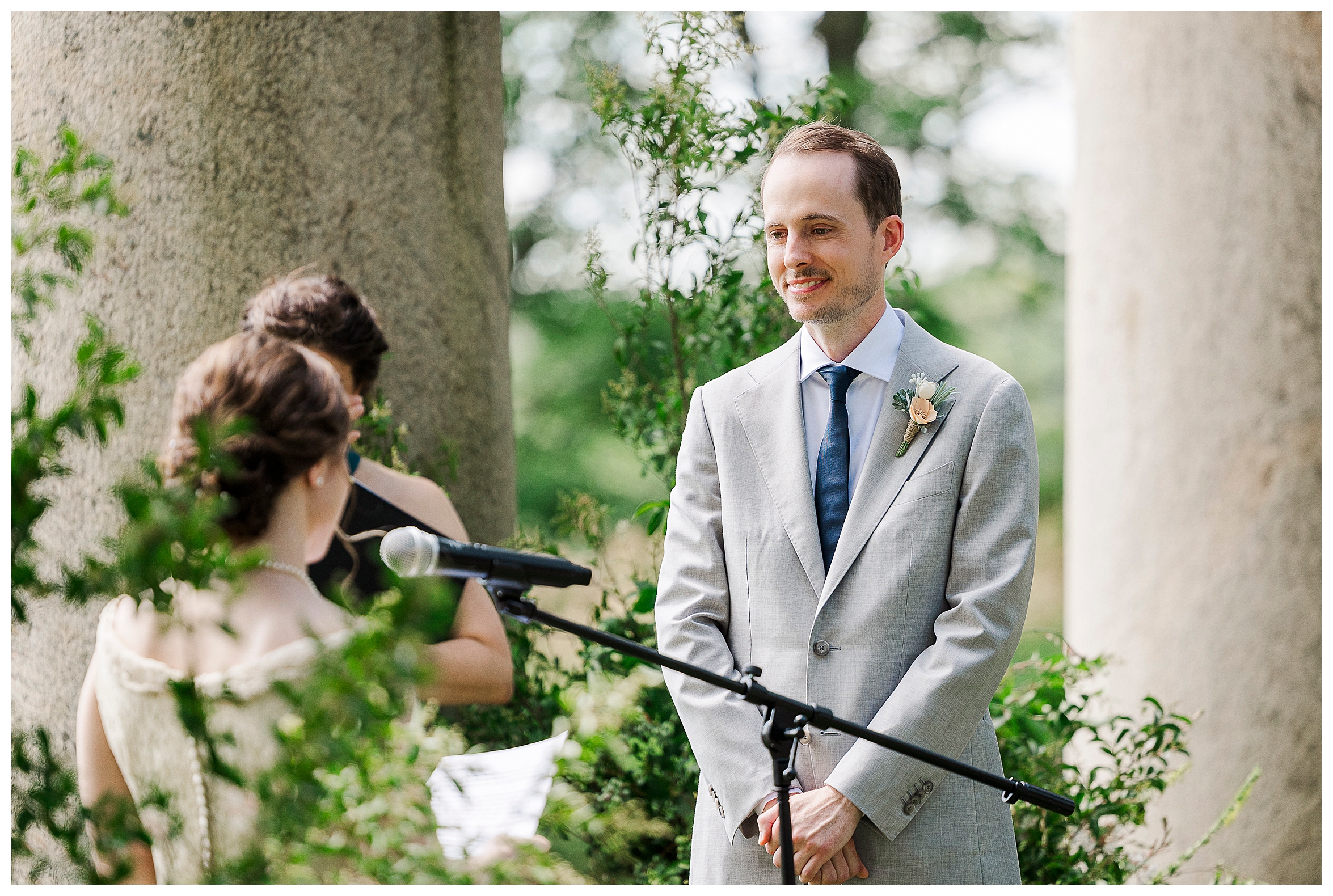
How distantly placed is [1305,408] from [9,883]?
528 cm

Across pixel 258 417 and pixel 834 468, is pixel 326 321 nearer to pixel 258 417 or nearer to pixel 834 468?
pixel 258 417

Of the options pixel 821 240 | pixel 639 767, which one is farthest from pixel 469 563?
pixel 639 767

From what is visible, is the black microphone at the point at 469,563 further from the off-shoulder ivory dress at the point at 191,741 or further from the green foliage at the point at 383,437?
the green foliage at the point at 383,437

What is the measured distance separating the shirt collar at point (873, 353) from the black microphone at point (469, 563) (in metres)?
1.02

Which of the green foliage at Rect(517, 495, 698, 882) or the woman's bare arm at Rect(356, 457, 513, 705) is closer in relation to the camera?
the woman's bare arm at Rect(356, 457, 513, 705)

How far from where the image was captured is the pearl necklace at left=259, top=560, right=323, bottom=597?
172 cm

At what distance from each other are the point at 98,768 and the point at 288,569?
0.45 meters

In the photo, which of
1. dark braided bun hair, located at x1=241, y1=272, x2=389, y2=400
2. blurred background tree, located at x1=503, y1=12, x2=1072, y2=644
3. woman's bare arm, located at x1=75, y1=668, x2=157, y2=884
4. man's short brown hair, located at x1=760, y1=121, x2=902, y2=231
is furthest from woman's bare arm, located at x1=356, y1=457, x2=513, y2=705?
blurred background tree, located at x1=503, y1=12, x2=1072, y2=644

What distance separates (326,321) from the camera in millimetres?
2574

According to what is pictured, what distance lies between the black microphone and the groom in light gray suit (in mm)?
742

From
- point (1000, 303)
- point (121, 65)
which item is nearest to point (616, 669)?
point (121, 65)

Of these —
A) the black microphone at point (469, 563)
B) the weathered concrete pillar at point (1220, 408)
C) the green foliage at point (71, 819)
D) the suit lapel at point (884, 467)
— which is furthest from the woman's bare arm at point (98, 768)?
the weathered concrete pillar at point (1220, 408)

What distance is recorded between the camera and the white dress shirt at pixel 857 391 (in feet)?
7.90

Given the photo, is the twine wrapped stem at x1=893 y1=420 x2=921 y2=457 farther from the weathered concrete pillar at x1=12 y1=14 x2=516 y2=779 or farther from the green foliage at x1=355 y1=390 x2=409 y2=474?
the weathered concrete pillar at x1=12 y1=14 x2=516 y2=779
